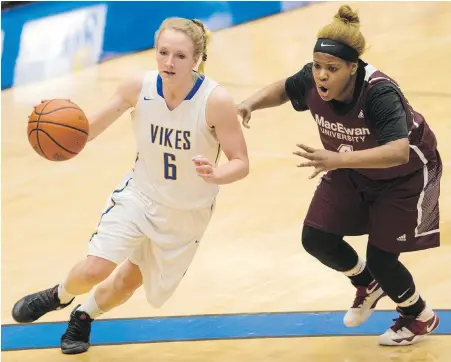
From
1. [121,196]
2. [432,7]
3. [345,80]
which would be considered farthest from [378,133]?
[432,7]

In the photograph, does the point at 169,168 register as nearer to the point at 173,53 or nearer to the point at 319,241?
the point at 173,53

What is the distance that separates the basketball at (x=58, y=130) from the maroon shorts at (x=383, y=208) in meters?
1.29

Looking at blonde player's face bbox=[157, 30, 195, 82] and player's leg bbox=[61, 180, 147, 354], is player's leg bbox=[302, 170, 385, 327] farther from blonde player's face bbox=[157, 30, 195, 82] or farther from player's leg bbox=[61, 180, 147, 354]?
blonde player's face bbox=[157, 30, 195, 82]

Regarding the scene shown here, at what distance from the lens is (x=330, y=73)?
488 centimetres

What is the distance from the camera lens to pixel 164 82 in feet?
16.7

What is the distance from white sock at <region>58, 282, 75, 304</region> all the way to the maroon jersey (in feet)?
5.03

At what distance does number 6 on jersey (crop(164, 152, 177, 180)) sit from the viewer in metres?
5.12

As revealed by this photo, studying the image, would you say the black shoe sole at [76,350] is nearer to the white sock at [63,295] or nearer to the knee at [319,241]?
the white sock at [63,295]

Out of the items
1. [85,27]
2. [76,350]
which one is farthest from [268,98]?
[85,27]

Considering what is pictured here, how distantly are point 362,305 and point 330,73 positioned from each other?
1.39 meters

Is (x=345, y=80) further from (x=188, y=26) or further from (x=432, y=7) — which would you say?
(x=432, y=7)

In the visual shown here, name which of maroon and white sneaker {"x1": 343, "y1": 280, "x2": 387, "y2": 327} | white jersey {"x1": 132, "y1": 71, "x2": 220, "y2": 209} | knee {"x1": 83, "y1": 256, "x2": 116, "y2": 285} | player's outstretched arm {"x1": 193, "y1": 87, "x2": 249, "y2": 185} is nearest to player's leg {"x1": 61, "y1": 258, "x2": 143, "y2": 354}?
knee {"x1": 83, "y1": 256, "x2": 116, "y2": 285}

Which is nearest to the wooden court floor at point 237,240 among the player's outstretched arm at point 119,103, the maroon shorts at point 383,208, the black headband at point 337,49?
the maroon shorts at point 383,208

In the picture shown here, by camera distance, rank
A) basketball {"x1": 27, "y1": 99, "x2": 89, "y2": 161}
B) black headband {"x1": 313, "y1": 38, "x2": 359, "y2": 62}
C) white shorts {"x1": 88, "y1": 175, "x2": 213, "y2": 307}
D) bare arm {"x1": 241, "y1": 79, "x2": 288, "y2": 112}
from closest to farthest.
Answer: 1. black headband {"x1": 313, "y1": 38, "x2": 359, "y2": 62}
2. basketball {"x1": 27, "y1": 99, "x2": 89, "y2": 161}
3. white shorts {"x1": 88, "y1": 175, "x2": 213, "y2": 307}
4. bare arm {"x1": 241, "y1": 79, "x2": 288, "y2": 112}
